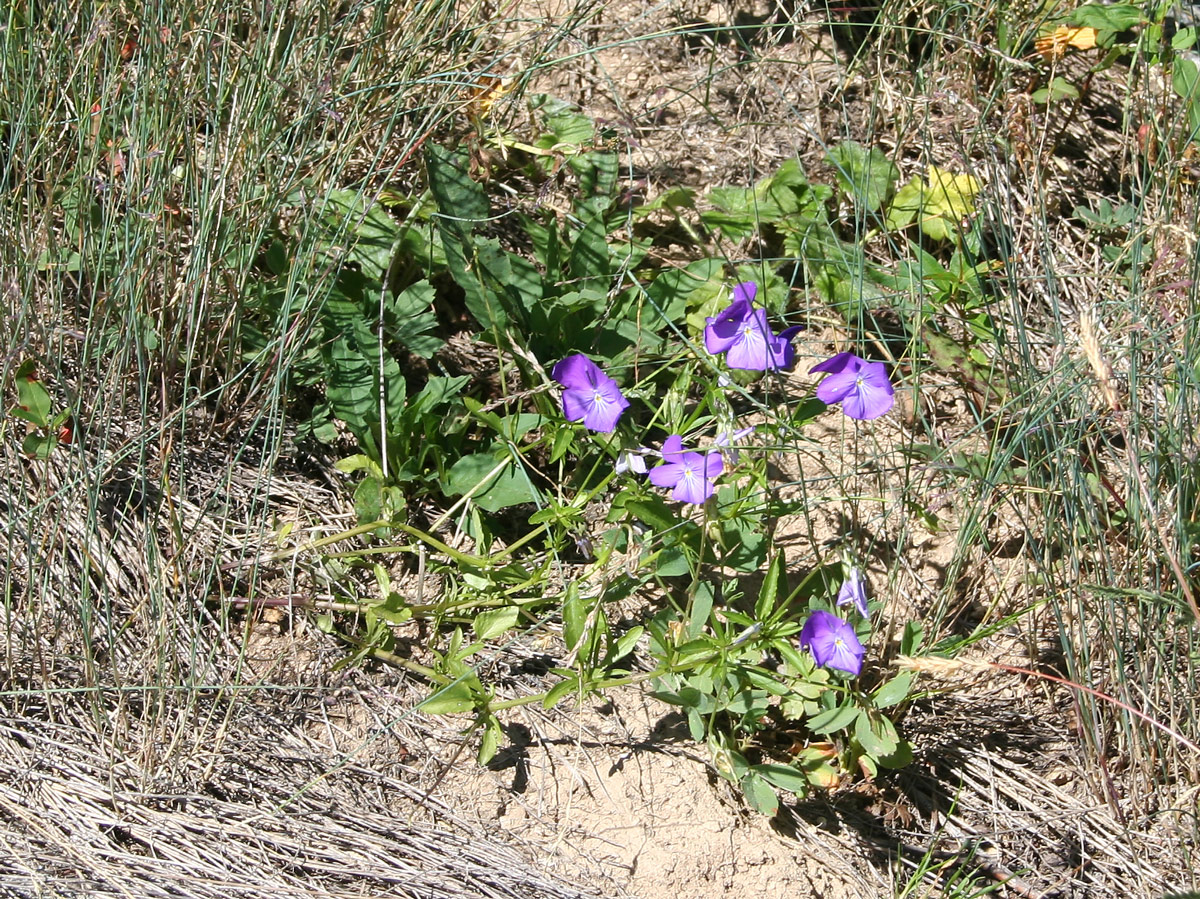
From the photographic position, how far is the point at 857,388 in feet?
6.07

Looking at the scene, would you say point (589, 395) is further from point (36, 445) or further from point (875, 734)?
point (36, 445)

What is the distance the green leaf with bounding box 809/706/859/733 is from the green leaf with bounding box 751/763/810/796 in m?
0.08

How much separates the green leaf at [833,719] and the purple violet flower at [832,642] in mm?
118

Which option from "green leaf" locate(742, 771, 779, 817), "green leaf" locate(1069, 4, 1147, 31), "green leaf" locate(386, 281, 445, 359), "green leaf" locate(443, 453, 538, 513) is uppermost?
"green leaf" locate(1069, 4, 1147, 31)

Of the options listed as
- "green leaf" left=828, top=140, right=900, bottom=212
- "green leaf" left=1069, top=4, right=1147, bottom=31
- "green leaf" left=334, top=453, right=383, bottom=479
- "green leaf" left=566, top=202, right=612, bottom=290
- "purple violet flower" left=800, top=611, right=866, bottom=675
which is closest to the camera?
"purple violet flower" left=800, top=611, right=866, bottom=675

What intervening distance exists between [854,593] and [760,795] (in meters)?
0.37

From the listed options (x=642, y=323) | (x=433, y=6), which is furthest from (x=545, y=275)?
(x=433, y=6)

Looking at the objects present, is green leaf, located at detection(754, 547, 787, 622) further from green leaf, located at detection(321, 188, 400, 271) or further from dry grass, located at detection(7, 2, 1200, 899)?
green leaf, located at detection(321, 188, 400, 271)

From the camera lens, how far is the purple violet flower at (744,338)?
6.14 feet

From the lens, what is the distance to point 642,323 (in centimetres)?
235

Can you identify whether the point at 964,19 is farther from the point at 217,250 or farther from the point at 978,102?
the point at 217,250

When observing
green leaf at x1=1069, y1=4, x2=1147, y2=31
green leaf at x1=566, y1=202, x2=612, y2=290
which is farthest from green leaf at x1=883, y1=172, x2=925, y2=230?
green leaf at x1=566, y1=202, x2=612, y2=290

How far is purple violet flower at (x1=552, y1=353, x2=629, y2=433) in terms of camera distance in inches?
76.5

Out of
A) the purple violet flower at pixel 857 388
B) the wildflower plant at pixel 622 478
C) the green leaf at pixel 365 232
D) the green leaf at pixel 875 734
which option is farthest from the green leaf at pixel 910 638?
the green leaf at pixel 365 232
